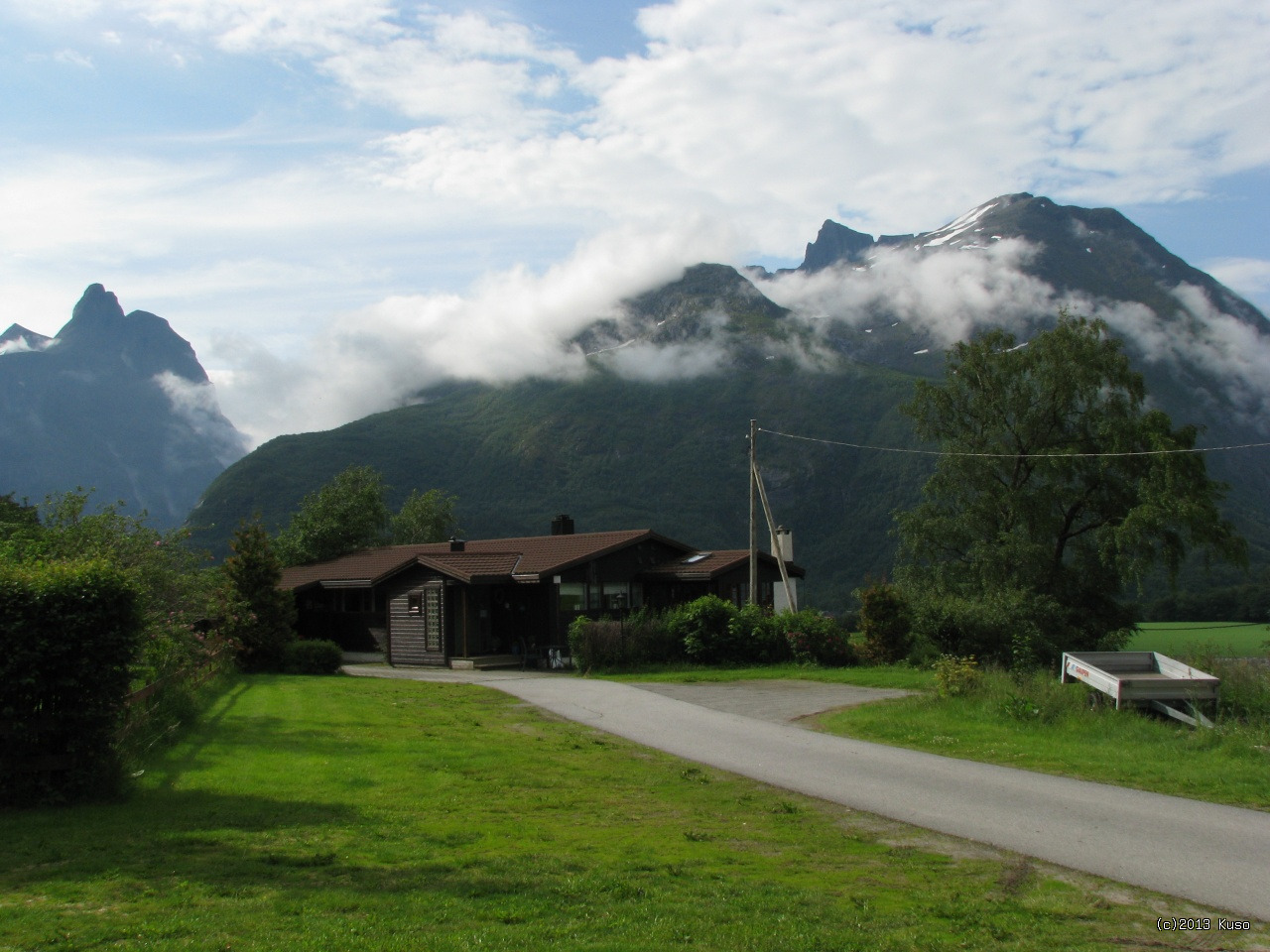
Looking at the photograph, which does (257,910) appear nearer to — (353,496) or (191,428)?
(353,496)

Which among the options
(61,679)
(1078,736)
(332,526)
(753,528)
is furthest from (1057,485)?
(61,679)

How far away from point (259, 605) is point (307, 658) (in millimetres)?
1929

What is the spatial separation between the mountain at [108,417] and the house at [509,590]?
117m

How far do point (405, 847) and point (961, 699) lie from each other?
467 inches

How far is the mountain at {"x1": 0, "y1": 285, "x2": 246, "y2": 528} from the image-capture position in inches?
6088

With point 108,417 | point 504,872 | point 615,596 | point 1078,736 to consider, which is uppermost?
point 108,417

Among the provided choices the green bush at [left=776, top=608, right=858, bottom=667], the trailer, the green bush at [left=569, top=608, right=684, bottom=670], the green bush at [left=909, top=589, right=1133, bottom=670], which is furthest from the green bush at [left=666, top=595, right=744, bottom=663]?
the trailer

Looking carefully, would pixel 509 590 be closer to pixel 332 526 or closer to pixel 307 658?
pixel 307 658

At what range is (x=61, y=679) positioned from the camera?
873 centimetres

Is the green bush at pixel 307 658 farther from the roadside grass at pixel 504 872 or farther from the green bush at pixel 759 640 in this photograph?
the roadside grass at pixel 504 872

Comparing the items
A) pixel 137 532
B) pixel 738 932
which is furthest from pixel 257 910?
pixel 137 532

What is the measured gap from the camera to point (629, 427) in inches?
4894

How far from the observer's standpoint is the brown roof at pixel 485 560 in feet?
104

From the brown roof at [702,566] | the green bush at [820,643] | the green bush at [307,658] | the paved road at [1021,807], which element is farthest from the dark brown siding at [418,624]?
the paved road at [1021,807]
